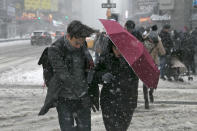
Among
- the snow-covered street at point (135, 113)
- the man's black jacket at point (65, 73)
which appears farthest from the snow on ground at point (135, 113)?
the man's black jacket at point (65, 73)

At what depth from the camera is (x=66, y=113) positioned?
381 centimetres

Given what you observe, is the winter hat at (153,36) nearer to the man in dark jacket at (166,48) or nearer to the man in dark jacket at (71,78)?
the man in dark jacket at (166,48)

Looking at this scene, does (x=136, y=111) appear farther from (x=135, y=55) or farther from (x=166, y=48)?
(x=166, y=48)

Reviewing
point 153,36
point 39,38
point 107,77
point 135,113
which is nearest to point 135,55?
point 107,77

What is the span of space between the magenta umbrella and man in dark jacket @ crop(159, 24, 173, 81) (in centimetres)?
811

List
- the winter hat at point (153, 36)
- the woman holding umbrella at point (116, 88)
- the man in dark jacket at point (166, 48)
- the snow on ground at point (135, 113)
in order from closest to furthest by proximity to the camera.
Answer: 1. the woman holding umbrella at point (116, 88)
2. the snow on ground at point (135, 113)
3. the winter hat at point (153, 36)
4. the man in dark jacket at point (166, 48)

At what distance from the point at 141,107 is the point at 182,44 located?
21.9 ft

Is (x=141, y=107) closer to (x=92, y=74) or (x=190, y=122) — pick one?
(x=190, y=122)

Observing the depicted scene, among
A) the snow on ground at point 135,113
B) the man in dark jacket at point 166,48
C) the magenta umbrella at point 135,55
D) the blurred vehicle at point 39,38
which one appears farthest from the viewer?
the blurred vehicle at point 39,38

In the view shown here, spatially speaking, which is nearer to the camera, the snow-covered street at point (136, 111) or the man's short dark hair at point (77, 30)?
the man's short dark hair at point (77, 30)

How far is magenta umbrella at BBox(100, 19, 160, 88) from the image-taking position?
3761mm

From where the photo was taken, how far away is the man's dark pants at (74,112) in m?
3.80

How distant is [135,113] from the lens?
7.59m

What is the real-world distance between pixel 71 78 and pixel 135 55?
0.74m
